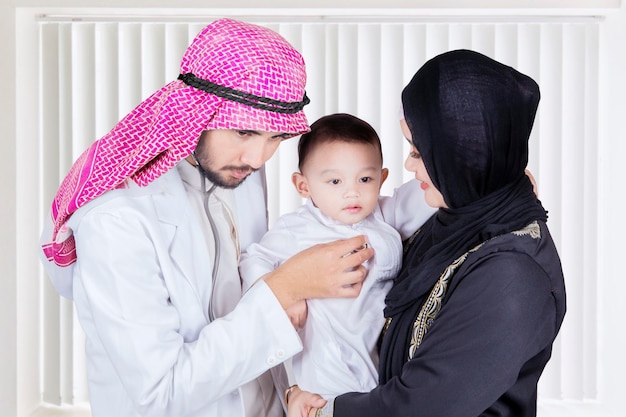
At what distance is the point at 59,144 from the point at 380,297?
2.47m

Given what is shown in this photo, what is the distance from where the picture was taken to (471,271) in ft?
5.00

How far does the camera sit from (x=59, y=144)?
3816mm

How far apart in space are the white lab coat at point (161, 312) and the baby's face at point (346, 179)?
0.34 meters

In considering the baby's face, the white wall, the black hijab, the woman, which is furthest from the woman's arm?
the white wall

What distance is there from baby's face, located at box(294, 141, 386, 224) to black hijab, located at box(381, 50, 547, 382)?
10.3 inches

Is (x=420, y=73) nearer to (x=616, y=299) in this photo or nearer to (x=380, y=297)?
(x=380, y=297)

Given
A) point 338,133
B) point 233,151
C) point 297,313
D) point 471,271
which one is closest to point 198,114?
point 233,151

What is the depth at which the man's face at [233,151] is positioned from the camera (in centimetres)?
172

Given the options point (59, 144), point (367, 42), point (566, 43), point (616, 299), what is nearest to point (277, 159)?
point (367, 42)

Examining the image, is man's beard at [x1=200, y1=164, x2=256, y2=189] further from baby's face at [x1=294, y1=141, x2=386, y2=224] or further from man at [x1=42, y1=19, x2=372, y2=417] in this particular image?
baby's face at [x1=294, y1=141, x2=386, y2=224]

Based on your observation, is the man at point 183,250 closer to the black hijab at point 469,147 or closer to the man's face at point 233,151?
the man's face at point 233,151

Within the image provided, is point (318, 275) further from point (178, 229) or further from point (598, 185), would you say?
point (598, 185)

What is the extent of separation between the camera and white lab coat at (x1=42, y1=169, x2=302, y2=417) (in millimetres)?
1594

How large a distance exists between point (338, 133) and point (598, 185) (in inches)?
93.1
